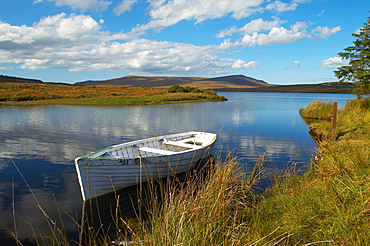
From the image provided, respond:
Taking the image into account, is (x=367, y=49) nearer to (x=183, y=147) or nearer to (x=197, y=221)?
(x=183, y=147)

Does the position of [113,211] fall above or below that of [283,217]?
below

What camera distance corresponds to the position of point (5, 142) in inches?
616

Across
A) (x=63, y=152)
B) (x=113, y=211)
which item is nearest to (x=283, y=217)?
(x=113, y=211)

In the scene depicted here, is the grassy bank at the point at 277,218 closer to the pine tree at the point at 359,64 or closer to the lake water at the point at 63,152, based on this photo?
the lake water at the point at 63,152

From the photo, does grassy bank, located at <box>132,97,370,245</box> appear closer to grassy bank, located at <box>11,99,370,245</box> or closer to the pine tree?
grassy bank, located at <box>11,99,370,245</box>

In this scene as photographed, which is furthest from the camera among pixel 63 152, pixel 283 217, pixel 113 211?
pixel 63 152

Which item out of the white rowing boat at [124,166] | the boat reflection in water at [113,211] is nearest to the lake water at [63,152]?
the boat reflection in water at [113,211]

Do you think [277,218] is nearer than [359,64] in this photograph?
Yes

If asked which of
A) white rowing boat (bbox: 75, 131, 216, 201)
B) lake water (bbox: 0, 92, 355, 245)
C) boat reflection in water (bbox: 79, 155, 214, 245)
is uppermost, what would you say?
white rowing boat (bbox: 75, 131, 216, 201)

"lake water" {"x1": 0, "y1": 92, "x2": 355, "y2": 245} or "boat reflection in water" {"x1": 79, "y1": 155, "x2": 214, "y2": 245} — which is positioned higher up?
"lake water" {"x1": 0, "y1": 92, "x2": 355, "y2": 245}

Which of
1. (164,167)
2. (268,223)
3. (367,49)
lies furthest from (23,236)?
(367,49)

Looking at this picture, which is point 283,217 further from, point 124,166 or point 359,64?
point 359,64

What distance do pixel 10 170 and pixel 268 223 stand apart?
9.94 metres

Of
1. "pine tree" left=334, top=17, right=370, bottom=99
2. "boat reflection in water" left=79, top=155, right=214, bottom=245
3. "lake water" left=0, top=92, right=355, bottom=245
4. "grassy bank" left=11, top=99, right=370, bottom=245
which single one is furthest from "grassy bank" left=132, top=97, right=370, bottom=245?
"pine tree" left=334, top=17, right=370, bottom=99
